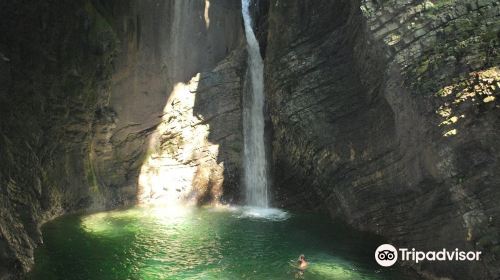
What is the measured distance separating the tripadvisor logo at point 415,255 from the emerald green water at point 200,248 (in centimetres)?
34

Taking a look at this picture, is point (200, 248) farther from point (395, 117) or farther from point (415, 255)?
point (395, 117)

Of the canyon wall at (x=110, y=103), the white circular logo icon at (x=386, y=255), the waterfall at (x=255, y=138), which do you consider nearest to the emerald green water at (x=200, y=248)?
the white circular logo icon at (x=386, y=255)

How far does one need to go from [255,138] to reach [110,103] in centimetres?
688

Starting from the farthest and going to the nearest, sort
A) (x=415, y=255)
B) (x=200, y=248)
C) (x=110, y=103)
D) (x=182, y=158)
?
(x=182, y=158) < (x=110, y=103) < (x=200, y=248) < (x=415, y=255)

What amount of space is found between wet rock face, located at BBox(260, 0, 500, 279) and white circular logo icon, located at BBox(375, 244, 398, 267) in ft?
1.51

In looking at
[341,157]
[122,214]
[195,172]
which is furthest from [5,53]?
[341,157]

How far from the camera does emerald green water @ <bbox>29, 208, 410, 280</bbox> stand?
38.8ft

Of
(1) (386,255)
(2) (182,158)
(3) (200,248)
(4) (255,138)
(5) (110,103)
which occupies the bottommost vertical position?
(1) (386,255)

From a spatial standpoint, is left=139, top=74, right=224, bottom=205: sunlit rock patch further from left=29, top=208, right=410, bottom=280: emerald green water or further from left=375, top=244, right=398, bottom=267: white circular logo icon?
left=375, top=244, right=398, bottom=267: white circular logo icon

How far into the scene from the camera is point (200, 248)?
13.9m

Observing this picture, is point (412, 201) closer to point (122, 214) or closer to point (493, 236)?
point (493, 236)

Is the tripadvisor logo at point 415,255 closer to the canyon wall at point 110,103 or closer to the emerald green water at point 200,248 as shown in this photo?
the emerald green water at point 200,248

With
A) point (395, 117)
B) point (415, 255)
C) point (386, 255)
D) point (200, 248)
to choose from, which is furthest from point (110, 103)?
point (415, 255)

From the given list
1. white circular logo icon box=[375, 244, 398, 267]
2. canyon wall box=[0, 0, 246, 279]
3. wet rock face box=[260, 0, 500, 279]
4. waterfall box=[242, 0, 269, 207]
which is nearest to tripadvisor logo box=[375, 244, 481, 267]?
white circular logo icon box=[375, 244, 398, 267]
